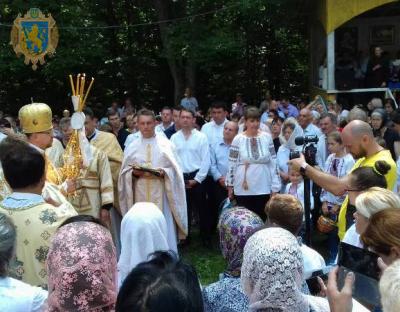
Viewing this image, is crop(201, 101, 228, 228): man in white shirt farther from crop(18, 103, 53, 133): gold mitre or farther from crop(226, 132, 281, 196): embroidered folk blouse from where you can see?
crop(18, 103, 53, 133): gold mitre

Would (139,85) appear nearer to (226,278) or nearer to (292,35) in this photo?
(292,35)

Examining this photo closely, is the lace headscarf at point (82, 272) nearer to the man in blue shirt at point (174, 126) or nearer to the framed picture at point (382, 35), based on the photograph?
the man in blue shirt at point (174, 126)

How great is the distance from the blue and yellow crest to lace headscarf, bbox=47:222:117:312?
1388 centimetres

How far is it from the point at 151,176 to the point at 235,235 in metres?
3.94

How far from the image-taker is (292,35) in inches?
958

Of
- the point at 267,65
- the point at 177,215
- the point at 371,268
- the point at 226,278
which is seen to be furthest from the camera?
the point at 267,65

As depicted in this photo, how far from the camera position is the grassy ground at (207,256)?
6855 millimetres

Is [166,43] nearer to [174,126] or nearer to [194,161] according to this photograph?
[174,126]

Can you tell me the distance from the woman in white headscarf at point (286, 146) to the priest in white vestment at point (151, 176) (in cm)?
170

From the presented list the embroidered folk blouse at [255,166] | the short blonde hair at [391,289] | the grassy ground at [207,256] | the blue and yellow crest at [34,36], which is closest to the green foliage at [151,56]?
the blue and yellow crest at [34,36]

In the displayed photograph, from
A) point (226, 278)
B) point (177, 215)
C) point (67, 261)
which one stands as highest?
point (67, 261)

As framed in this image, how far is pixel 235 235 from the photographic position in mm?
3068

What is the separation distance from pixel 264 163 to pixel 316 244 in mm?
1339

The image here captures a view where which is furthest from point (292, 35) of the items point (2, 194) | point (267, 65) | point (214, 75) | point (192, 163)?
point (2, 194)
